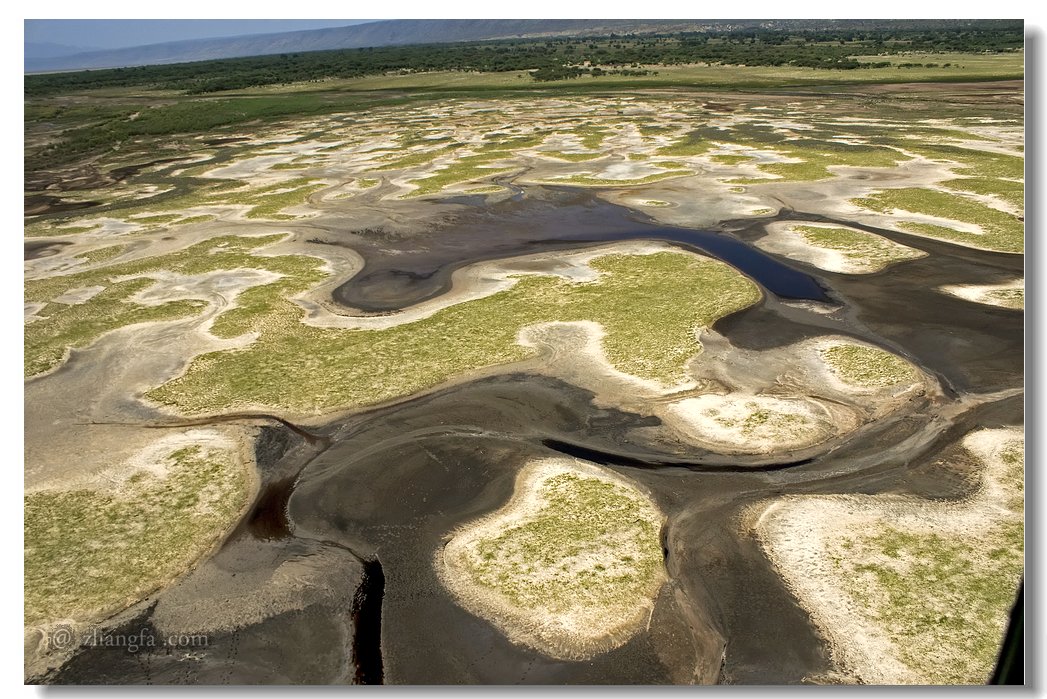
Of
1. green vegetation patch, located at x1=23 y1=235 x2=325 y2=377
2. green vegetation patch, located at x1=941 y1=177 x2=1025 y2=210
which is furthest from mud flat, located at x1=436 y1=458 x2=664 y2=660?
green vegetation patch, located at x1=941 y1=177 x2=1025 y2=210

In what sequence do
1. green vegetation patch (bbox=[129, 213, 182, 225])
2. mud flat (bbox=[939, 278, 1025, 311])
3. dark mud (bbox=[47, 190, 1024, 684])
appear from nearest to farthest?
dark mud (bbox=[47, 190, 1024, 684]) → mud flat (bbox=[939, 278, 1025, 311]) → green vegetation patch (bbox=[129, 213, 182, 225])

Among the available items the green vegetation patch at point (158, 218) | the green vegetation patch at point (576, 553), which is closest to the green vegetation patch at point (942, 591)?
the green vegetation patch at point (576, 553)

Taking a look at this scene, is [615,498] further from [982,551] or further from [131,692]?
[131,692]

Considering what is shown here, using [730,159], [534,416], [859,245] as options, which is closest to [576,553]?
[534,416]

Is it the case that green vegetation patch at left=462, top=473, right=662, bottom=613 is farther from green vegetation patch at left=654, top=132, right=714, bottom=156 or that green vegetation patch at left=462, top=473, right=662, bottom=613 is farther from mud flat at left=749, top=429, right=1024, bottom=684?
green vegetation patch at left=654, top=132, right=714, bottom=156

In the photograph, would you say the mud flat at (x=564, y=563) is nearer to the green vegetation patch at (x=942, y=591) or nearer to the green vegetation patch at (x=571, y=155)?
the green vegetation patch at (x=942, y=591)

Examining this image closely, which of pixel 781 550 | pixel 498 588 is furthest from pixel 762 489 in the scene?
pixel 498 588
